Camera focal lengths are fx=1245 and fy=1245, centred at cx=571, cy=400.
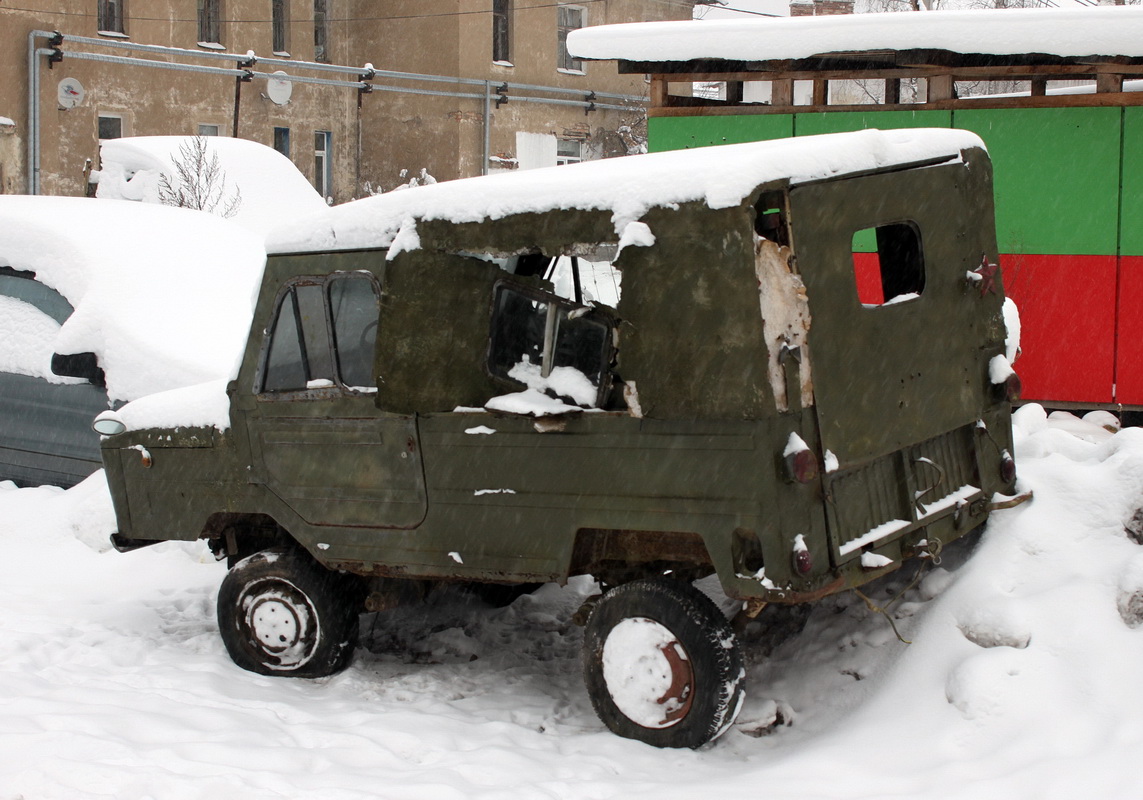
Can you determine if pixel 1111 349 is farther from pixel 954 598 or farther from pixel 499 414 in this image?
pixel 499 414

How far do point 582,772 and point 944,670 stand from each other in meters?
1.42

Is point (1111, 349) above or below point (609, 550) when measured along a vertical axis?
above

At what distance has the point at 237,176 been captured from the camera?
13078mm

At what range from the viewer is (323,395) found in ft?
17.2

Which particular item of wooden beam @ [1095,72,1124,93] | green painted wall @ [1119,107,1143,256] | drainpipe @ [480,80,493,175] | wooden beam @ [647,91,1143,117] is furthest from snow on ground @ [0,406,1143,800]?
drainpipe @ [480,80,493,175]

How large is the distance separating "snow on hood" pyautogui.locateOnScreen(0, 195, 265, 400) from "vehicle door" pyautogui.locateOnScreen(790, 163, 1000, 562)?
3874mm

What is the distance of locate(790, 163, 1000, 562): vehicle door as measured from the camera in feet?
14.3

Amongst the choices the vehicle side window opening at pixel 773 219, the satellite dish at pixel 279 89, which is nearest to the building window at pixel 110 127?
the satellite dish at pixel 279 89

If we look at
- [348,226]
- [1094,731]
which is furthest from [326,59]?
[1094,731]

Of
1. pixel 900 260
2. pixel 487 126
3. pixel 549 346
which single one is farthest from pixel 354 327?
pixel 487 126

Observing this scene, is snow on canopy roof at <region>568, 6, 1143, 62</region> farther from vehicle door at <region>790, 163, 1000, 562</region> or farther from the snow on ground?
vehicle door at <region>790, 163, 1000, 562</region>

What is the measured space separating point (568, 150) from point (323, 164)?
586 centimetres

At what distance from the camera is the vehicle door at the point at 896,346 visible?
4348 mm

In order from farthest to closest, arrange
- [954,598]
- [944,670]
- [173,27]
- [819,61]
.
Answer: [173,27]
[819,61]
[954,598]
[944,670]
